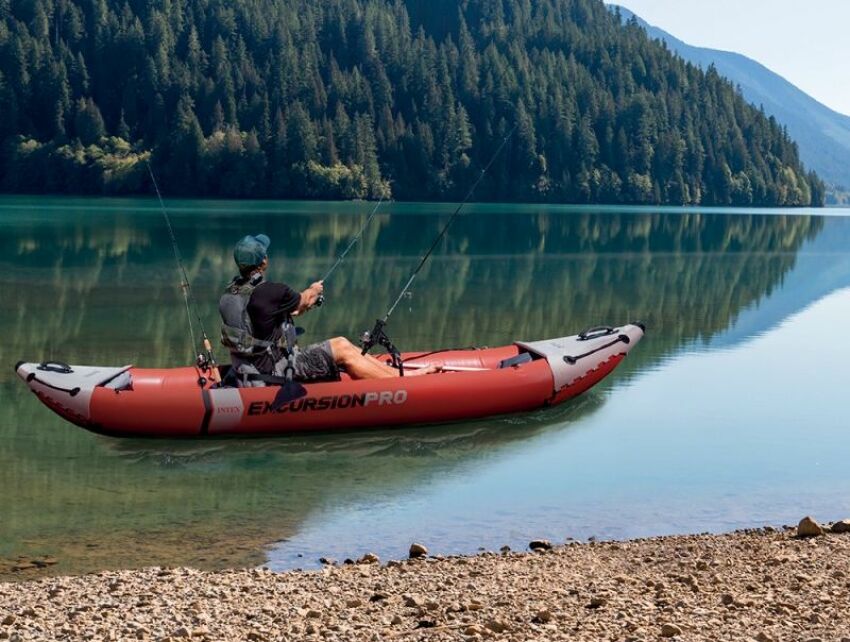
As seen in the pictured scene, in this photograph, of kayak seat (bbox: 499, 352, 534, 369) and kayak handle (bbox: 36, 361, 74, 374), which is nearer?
kayak handle (bbox: 36, 361, 74, 374)

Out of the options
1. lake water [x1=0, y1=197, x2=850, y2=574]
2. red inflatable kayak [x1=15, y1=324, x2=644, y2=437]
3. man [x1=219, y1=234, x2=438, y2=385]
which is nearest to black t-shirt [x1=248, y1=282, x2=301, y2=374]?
man [x1=219, y1=234, x2=438, y2=385]

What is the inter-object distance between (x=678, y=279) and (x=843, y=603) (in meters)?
30.0

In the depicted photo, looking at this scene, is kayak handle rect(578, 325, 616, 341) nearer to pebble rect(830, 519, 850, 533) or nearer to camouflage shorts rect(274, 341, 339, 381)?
camouflage shorts rect(274, 341, 339, 381)

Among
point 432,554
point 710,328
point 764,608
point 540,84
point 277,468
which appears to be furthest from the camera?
point 540,84

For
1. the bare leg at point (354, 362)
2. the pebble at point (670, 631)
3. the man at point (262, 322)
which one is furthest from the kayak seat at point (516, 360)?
the pebble at point (670, 631)

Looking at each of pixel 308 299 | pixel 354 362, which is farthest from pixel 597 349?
pixel 308 299

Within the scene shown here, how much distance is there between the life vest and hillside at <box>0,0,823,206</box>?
108823 mm

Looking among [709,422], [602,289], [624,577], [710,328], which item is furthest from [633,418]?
[602,289]

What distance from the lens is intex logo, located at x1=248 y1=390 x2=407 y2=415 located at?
42.5 ft

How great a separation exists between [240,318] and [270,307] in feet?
1.10

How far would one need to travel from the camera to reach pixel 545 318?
24875 mm

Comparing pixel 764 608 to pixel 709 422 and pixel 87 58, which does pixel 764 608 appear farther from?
pixel 87 58

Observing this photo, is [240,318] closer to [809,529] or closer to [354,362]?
[354,362]

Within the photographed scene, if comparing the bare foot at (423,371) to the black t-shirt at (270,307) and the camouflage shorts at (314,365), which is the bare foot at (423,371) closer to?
the camouflage shorts at (314,365)
